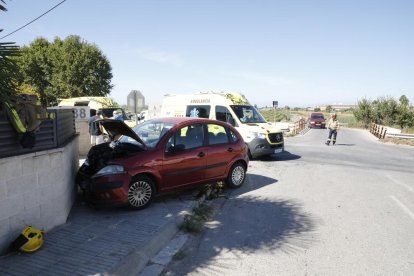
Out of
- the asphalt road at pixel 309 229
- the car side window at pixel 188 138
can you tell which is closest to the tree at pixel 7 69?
the asphalt road at pixel 309 229

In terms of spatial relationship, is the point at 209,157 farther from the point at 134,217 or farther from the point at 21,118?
the point at 21,118

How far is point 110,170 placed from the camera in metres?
6.03

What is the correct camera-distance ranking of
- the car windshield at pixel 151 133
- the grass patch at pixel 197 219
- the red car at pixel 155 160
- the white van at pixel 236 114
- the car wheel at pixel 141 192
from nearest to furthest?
the grass patch at pixel 197 219
the red car at pixel 155 160
the car wheel at pixel 141 192
the car windshield at pixel 151 133
the white van at pixel 236 114

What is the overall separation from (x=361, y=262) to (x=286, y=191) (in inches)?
149

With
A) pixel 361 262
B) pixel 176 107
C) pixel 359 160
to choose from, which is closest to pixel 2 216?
pixel 361 262

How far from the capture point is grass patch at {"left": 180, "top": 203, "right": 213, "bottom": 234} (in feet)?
18.0

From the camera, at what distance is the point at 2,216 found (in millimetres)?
4281

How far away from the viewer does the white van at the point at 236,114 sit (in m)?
12.0

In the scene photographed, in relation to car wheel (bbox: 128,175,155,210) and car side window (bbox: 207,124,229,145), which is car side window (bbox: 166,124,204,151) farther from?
car wheel (bbox: 128,175,155,210)

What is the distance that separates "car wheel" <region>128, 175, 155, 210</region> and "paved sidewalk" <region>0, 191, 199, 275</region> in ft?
0.46

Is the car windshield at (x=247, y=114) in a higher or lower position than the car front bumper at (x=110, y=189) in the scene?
higher

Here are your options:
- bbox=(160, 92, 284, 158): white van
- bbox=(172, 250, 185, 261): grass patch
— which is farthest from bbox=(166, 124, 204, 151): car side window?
bbox=(160, 92, 284, 158): white van

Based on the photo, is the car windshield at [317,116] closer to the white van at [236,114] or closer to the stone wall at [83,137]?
the white van at [236,114]

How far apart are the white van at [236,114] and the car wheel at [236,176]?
12.3 ft
